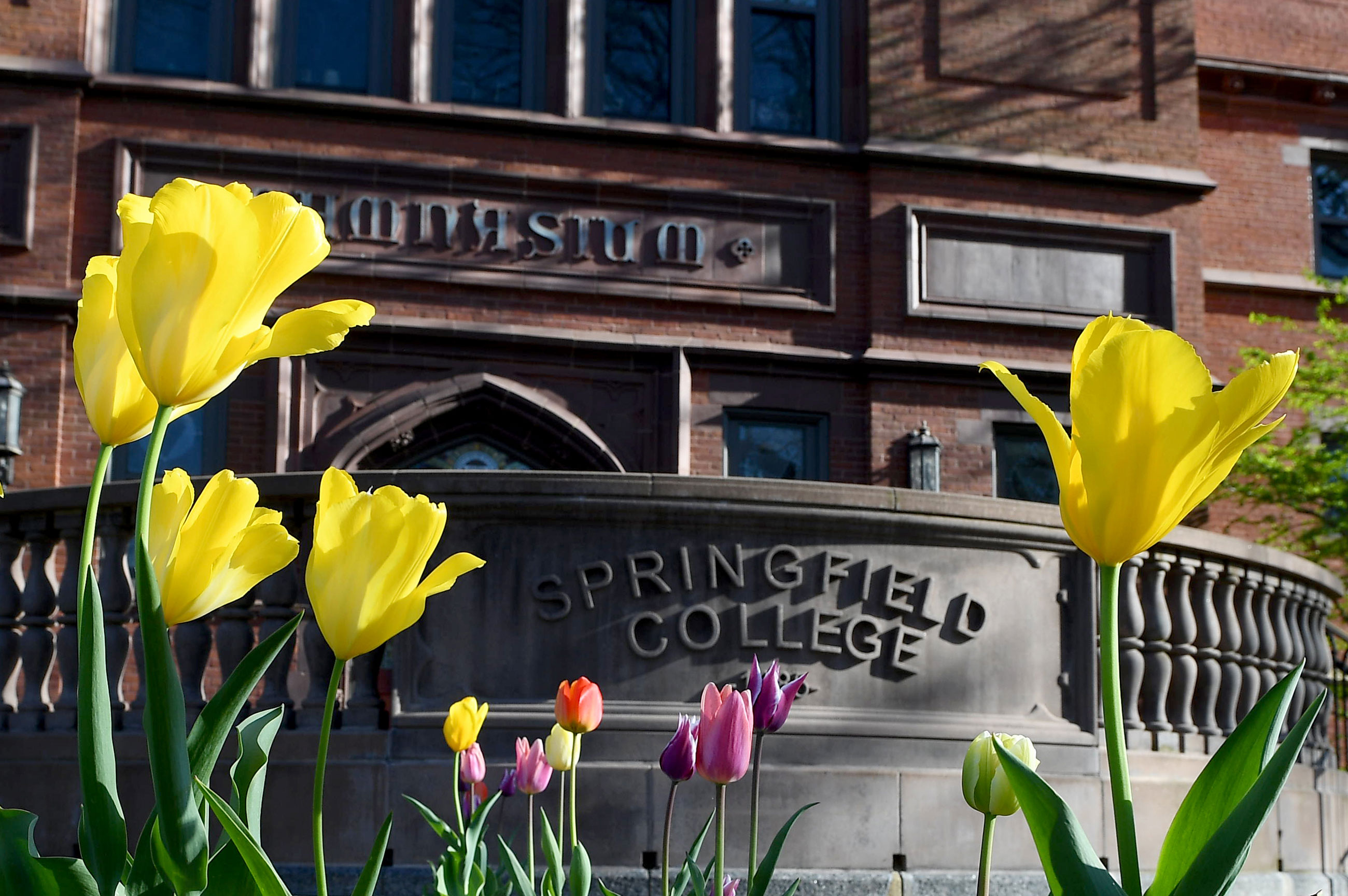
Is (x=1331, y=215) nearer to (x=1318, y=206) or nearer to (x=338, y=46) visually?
(x=1318, y=206)

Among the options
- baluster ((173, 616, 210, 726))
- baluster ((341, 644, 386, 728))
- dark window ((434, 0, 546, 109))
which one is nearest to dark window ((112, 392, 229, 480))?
dark window ((434, 0, 546, 109))

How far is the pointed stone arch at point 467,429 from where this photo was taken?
12477 mm

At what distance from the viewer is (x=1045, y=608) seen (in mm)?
6590

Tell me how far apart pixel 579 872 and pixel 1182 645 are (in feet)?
18.2

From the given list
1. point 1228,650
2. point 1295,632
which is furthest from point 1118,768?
point 1295,632

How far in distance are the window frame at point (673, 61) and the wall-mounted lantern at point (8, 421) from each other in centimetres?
546

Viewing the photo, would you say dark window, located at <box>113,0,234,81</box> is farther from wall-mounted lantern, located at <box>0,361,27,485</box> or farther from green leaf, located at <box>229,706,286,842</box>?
green leaf, located at <box>229,706,286,842</box>

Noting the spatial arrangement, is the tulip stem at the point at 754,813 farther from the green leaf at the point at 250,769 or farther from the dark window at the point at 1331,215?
the dark window at the point at 1331,215

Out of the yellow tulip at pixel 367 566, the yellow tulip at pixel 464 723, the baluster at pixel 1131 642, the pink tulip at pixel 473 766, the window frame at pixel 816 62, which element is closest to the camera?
the yellow tulip at pixel 367 566

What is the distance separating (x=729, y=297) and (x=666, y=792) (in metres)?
7.79

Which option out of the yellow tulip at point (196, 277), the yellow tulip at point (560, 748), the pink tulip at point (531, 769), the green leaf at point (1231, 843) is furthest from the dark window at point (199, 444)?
the green leaf at point (1231, 843)

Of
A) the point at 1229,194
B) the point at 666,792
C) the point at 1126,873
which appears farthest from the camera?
the point at 1229,194

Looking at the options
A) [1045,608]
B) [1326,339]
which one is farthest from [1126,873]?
[1326,339]

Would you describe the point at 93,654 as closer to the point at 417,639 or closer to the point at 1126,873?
the point at 1126,873
